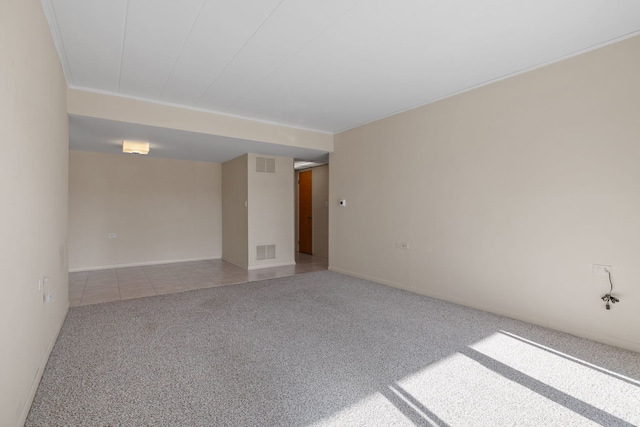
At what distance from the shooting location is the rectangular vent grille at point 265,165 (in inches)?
248

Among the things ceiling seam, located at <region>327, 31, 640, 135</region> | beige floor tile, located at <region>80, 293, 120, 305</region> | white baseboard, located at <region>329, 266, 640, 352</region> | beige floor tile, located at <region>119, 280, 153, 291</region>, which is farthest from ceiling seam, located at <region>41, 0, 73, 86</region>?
white baseboard, located at <region>329, 266, 640, 352</region>

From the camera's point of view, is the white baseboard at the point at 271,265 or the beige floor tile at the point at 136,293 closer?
the beige floor tile at the point at 136,293

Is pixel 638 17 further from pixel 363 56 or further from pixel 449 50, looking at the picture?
pixel 363 56

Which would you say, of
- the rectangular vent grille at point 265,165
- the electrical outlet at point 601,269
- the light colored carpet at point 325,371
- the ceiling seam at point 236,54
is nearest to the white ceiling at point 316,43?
the ceiling seam at point 236,54

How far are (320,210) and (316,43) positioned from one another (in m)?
5.35

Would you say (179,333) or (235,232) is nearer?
(179,333)

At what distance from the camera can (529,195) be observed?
323 centimetres

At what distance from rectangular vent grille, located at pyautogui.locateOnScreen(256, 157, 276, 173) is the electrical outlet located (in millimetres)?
5261

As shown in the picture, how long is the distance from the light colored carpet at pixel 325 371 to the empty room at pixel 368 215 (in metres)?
0.02

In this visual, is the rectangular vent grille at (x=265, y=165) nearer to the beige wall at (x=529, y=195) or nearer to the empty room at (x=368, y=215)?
the empty room at (x=368, y=215)

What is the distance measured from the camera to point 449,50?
285 cm

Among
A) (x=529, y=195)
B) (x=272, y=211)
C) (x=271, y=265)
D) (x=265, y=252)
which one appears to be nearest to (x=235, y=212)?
(x=272, y=211)

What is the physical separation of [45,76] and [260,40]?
65.6 inches

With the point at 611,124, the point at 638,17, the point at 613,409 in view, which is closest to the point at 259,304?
the point at 613,409
